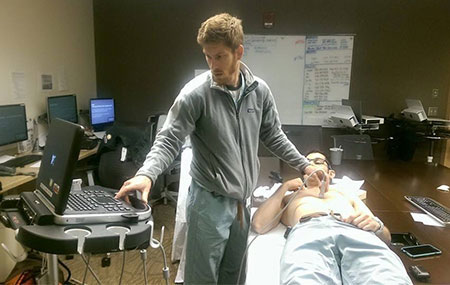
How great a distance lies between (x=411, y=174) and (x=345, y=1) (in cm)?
210

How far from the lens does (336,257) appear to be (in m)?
1.53

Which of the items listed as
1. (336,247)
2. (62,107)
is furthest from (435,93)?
(62,107)

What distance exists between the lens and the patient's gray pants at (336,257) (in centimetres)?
135

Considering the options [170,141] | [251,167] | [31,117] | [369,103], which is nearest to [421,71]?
[369,103]

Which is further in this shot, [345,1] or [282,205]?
[345,1]

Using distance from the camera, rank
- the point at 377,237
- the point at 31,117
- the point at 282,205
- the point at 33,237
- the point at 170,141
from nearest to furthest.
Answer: the point at 33,237 → the point at 170,141 → the point at 377,237 → the point at 282,205 → the point at 31,117

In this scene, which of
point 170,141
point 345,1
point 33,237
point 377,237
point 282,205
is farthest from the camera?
point 345,1

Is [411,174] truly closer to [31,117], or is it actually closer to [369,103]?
[369,103]

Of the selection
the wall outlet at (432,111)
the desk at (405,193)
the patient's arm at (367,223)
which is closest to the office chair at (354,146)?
the desk at (405,193)

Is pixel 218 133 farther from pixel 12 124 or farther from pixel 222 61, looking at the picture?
pixel 12 124

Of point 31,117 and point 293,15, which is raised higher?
point 293,15

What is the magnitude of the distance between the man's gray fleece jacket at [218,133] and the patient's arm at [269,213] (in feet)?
1.13

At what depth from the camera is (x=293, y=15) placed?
4.01 meters

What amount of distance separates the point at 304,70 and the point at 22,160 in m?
2.95
